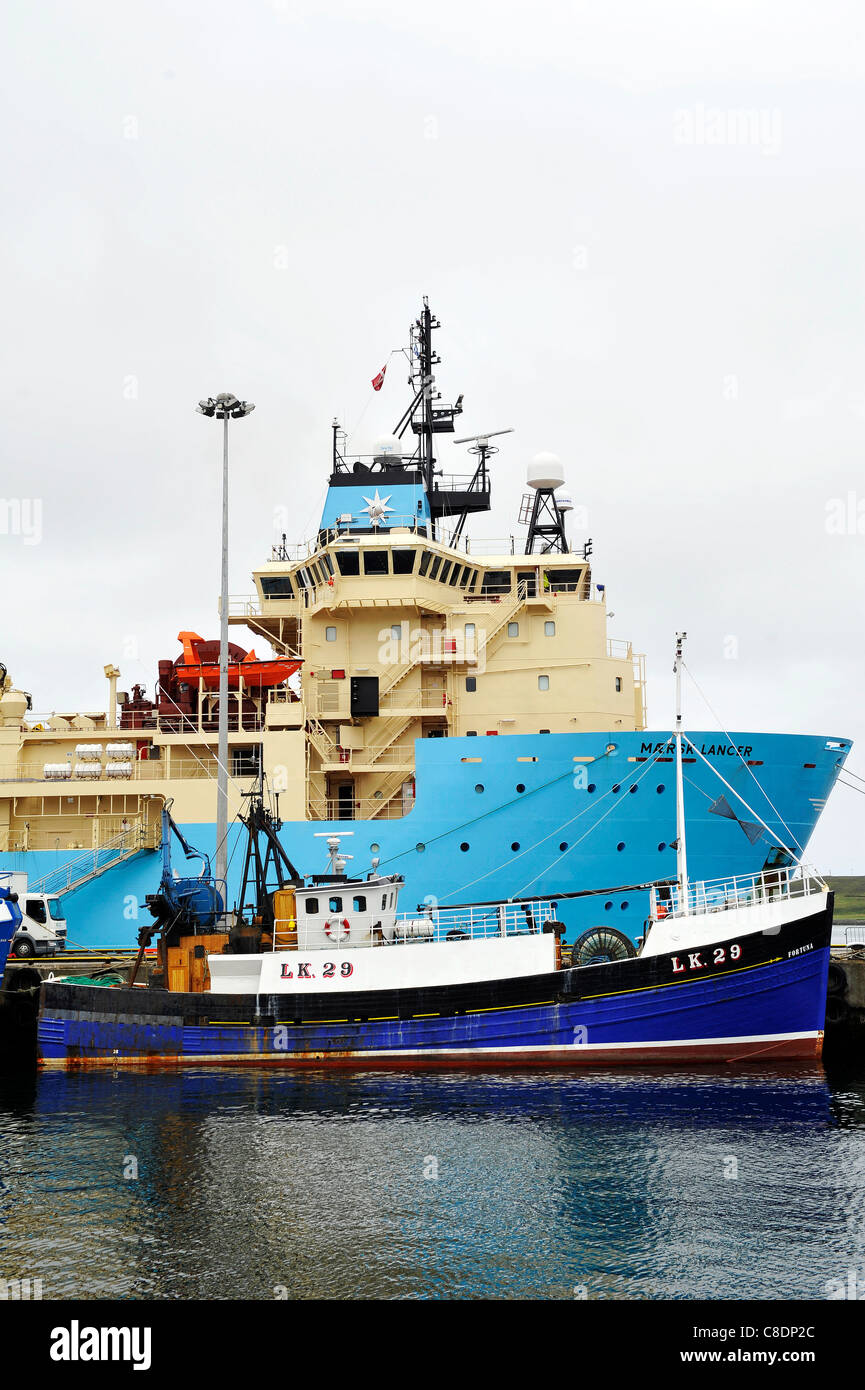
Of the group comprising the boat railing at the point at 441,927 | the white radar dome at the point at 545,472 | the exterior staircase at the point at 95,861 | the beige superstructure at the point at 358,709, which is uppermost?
the white radar dome at the point at 545,472

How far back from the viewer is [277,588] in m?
31.9

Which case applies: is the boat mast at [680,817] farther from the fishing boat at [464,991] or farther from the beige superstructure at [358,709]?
the beige superstructure at [358,709]

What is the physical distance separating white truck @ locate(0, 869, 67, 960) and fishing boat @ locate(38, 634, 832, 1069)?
5.08 meters

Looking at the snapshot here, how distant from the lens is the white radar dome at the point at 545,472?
105 feet

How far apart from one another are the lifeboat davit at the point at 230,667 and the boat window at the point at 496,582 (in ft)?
19.8

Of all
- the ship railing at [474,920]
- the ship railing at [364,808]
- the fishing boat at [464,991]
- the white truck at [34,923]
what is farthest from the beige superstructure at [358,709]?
the fishing boat at [464,991]

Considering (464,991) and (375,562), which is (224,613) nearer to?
(375,562)

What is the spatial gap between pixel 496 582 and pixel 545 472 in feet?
11.8

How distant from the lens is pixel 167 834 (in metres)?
23.9

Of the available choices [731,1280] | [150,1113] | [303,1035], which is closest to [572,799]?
[303,1035]

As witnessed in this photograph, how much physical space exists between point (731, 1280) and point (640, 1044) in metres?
10.5

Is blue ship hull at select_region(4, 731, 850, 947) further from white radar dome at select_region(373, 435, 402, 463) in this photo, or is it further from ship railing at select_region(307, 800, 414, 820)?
white radar dome at select_region(373, 435, 402, 463)

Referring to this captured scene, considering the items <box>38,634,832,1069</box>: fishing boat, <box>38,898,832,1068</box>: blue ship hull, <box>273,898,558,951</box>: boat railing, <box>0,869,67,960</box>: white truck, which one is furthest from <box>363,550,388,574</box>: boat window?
<box>38,898,832,1068</box>: blue ship hull

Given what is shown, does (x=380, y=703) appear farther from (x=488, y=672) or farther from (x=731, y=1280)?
(x=731, y=1280)
